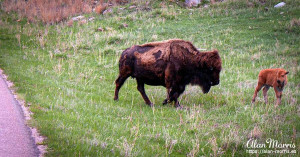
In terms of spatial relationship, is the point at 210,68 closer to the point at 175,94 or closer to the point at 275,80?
the point at 175,94

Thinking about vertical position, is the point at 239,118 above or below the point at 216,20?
below

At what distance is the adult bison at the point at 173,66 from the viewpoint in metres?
10.5

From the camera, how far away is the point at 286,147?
7.13m

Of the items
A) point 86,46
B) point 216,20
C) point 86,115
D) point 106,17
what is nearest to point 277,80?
point 86,115

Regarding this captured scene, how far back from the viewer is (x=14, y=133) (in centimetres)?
702

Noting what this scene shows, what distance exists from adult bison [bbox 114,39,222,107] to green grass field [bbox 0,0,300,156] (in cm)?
69

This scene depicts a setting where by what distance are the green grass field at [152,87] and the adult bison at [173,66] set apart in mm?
689

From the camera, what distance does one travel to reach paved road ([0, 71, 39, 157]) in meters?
6.12

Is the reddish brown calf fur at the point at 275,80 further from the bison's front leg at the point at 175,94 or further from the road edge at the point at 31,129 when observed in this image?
the road edge at the point at 31,129

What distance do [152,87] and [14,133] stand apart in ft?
23.1

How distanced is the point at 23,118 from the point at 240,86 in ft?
23.2

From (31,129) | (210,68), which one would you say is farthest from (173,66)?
(31,129)

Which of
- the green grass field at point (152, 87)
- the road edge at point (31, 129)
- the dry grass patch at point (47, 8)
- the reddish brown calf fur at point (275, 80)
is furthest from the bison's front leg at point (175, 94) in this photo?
the dry grass patch at point (47, 8)

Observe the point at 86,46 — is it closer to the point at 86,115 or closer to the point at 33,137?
the point at 86,115
